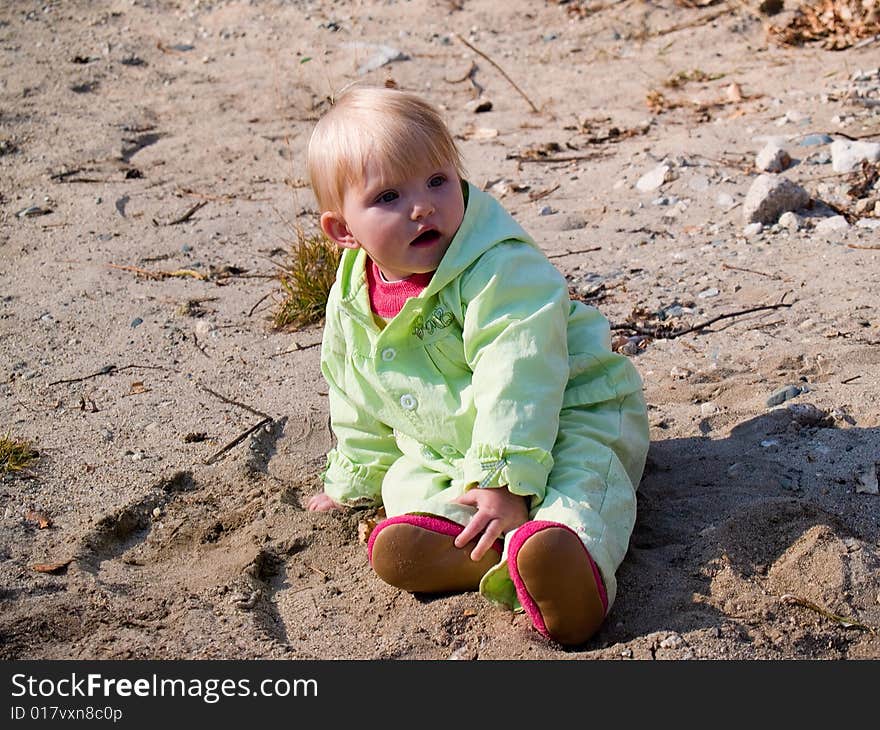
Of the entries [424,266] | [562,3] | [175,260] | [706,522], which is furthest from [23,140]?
[706,522]

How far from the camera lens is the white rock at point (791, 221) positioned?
4734mm

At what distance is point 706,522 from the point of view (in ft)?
9.62

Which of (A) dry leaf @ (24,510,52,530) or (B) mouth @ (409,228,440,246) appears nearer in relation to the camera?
(B) mouth @ (409,228,440,246)

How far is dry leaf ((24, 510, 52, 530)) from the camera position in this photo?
11.0ft

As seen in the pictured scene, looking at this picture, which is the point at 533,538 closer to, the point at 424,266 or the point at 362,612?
the point at 362,612

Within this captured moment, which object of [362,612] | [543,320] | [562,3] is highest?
[543,320]

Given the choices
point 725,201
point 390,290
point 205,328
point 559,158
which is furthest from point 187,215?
point 390,290

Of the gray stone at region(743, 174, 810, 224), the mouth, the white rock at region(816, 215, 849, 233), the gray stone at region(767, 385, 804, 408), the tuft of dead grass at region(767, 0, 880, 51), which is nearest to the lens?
the mouth

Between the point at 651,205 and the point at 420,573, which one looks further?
the point at 651,205

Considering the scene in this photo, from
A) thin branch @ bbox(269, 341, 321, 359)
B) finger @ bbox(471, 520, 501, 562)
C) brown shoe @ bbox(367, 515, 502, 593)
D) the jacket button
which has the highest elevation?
the jacket button

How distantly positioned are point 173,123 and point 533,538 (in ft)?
16.8

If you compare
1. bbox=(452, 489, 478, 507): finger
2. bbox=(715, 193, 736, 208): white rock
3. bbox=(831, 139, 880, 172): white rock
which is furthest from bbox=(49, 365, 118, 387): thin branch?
bbox=(831, 139, 880, 172): white rock

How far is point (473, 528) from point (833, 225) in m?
2.68

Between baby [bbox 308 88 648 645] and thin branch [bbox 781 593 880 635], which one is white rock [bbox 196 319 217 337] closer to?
baby [bbox 308 88 648 645]
